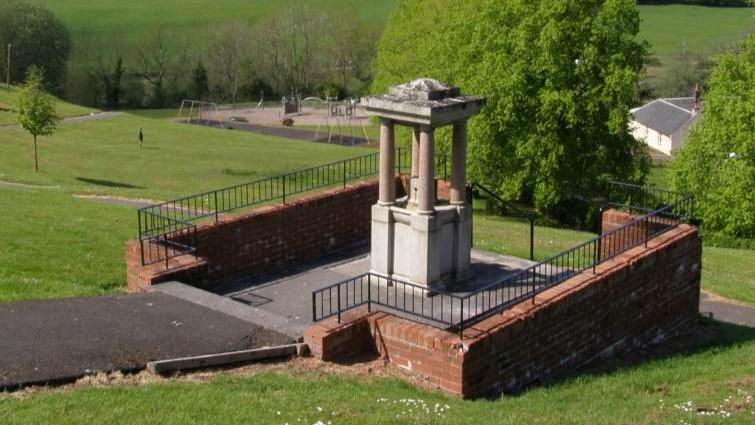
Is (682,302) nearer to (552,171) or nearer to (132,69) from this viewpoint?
(552,171)

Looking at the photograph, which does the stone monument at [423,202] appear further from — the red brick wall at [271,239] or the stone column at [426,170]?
the red brick wall at [271,239]

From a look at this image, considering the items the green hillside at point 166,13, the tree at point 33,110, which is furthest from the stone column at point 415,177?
the green hillside at point 166,13

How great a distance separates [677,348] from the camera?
17.1 m

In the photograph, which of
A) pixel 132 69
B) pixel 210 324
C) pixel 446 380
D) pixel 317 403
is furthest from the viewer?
pixel 132 69

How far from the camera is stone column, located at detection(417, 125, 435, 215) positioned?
15.7m

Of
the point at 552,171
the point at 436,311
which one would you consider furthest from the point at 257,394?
the point at 552,171

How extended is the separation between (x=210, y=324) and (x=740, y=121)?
25823 millimetres

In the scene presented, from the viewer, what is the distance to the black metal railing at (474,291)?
14203mm

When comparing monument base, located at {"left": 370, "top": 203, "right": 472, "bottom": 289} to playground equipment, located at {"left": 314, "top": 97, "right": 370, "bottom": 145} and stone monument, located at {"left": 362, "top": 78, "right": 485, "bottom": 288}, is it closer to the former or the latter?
stone monument, located at {"left": 362, "top": 78, "right": 485, "bottom": 288}

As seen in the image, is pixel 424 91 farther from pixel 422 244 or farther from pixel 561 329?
pixel 561 329

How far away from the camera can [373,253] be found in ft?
55.2

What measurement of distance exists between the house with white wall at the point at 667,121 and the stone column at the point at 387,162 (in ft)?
187

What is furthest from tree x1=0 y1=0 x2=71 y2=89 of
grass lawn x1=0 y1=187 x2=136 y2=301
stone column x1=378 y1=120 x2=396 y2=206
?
stone column x1=378 y1=120 x2=396 y2=206

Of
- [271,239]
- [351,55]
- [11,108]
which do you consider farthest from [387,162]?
[351,55]
